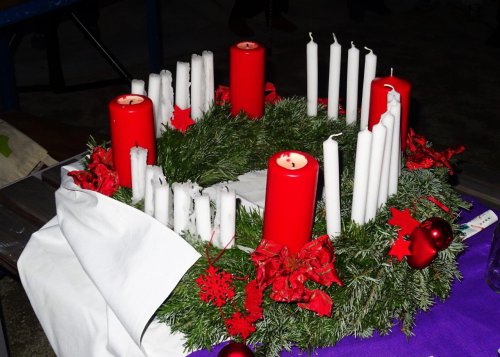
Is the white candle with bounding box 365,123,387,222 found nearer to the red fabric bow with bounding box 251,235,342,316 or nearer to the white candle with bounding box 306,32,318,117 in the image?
the red fabric bow with bounding box 251,235,342,316

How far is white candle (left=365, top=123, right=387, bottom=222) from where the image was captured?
79 centimetres

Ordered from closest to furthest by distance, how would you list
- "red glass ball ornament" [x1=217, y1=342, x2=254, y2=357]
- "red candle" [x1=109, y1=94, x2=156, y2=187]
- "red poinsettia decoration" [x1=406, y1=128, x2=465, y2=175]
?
"red glass ball ornament" [x1=217, y1=342, x2=254, y2=357] → "red candle" [x1=109, y1=94, x2=156, y2=187] → "red poinsettia decoration" [x1=406, y1=128, x2=465, y2=175]

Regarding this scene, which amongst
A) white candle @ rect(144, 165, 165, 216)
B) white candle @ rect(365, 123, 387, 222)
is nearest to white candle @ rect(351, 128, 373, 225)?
white candle @ rect(365, 123, 387, 222)

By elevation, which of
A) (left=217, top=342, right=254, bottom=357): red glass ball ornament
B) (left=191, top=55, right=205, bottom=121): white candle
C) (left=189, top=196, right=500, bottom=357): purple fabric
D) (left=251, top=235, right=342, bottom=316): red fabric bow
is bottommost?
(left=189, top=196, right=500, bottom=357): purple fabric

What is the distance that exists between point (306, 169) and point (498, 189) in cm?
65

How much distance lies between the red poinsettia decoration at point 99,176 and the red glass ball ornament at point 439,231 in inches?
18.9

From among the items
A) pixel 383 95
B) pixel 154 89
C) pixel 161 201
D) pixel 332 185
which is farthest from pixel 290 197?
pixel 154 89

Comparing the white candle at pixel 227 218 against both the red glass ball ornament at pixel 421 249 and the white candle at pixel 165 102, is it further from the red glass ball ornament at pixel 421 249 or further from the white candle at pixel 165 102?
the white candle at pixel 165 102

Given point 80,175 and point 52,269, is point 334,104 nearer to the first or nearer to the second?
point 80,175

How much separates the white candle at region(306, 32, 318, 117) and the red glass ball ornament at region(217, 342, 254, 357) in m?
0.58

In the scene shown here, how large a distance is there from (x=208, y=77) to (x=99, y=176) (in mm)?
297

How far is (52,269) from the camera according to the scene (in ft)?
3.19

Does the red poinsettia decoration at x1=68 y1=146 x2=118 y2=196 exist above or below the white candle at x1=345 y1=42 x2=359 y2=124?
below

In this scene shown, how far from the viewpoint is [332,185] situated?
82 centimetres
